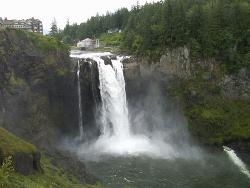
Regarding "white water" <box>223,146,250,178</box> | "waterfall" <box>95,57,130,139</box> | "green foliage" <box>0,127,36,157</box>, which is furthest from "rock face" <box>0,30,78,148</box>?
"white water" <box>223,146,250,178</box>

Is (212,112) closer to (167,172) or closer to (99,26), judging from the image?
(167,172)

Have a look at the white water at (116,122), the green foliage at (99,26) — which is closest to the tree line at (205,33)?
the white water at (116,122)

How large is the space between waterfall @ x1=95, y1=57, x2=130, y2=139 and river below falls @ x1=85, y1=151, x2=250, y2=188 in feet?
32.5

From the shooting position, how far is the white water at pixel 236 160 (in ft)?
159

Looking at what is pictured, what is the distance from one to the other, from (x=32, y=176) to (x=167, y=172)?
19.3 m

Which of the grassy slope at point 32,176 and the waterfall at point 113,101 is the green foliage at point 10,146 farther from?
the waterfall at point 113,101

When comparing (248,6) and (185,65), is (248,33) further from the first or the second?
(185,65)

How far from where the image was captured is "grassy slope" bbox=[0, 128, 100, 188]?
27.9m

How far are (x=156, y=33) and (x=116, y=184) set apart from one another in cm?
2606

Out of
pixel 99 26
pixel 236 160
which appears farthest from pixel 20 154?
pixel 99 26

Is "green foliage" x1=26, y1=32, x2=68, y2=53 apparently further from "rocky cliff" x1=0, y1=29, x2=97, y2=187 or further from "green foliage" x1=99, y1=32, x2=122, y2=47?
"green foliage" x1=99, y1=32, x2=122, y2=47

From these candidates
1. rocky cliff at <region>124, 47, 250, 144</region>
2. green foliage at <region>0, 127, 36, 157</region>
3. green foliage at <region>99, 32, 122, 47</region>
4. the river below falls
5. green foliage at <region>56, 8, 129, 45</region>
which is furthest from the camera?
green foliage at <region>56, 8, 129, 45</region>

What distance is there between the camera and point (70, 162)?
144 feet

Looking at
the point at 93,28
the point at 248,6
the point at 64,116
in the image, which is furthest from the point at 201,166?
the point at 93,28
